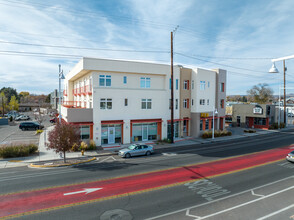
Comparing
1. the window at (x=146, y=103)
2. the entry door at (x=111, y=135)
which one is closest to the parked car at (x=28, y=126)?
the entry door at (x=111, y=135)

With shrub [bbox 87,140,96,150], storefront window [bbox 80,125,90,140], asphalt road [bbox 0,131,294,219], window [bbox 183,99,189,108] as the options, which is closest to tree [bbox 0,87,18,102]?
storefront window [bbox 80,125,90,140]

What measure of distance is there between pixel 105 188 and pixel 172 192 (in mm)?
4096

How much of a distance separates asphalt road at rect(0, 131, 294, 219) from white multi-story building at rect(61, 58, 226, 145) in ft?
25.9

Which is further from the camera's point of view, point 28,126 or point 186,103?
point 28,126

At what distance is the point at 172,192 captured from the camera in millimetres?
11141

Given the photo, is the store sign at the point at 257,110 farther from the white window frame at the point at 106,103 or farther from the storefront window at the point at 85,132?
the storefront window at the point at 85,132

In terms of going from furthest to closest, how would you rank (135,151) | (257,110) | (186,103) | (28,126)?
(257,110) → (28,126) → (186,103) → (135,151)

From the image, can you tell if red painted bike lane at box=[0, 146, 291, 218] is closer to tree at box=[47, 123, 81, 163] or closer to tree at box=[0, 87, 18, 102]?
tree at box=[47, 123, 81, 163]

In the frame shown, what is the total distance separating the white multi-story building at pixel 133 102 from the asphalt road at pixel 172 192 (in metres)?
7.89

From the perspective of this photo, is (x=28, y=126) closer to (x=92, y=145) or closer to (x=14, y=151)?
(x=14, y=151)

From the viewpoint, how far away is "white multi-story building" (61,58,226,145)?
24109 mm

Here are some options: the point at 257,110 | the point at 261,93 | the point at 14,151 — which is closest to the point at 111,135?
the point at 14,151

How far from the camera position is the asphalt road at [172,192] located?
8.87 m

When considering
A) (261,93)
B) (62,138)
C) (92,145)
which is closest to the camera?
(62,138)
